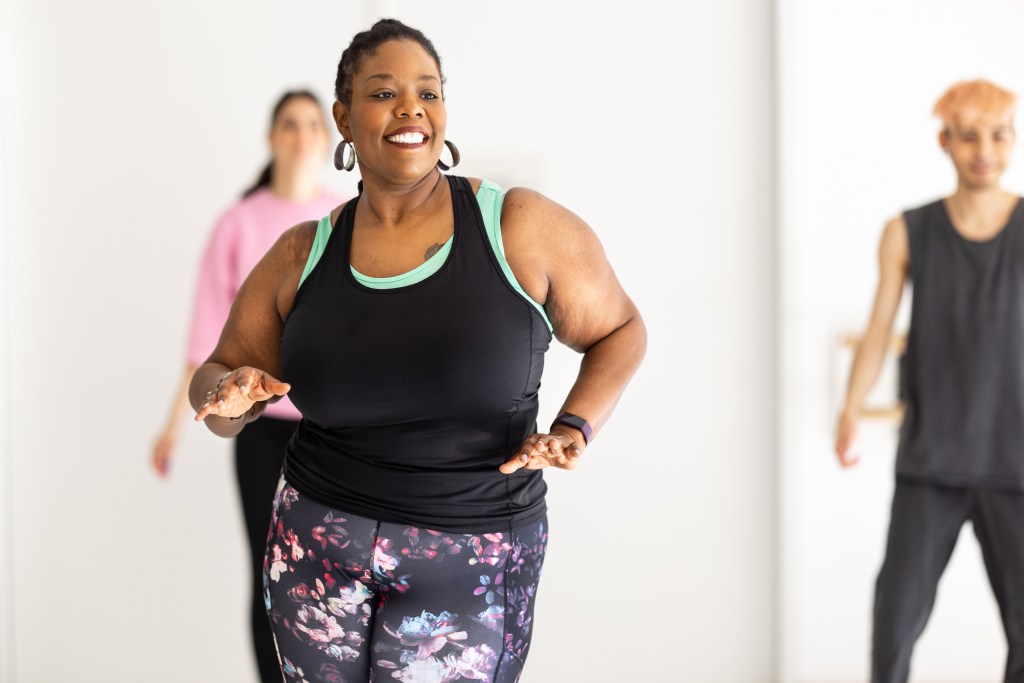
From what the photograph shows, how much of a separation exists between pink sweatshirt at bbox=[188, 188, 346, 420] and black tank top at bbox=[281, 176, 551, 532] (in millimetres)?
1536

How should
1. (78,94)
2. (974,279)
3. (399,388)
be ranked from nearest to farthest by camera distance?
(399,388) < (974,279) < (78,94)

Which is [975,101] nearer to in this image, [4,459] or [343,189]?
[343,189]

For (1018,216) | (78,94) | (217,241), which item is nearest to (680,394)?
(1018,216)

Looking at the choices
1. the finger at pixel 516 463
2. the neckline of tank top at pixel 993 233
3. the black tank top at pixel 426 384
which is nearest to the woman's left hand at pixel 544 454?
the finger at pixel 516 463

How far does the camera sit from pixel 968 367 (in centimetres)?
254

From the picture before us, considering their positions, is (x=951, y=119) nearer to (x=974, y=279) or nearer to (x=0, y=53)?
(x=974, y=279)

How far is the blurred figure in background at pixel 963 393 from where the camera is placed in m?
2.50

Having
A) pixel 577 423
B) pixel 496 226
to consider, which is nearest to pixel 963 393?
pixel 577 423

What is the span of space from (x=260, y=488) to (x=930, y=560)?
Result: 171 centimetres

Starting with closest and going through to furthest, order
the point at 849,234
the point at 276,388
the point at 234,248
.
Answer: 1. the point at 276,388
2. the point at 234,248
3. the point at 849,234

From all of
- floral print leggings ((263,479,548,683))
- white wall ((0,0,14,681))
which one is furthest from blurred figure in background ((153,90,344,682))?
floral print leggings ((263,479,548,683))

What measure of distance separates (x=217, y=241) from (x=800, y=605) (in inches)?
83.8

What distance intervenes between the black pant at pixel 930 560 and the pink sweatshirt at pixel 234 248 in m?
1.77

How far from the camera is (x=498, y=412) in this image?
5.12ft
